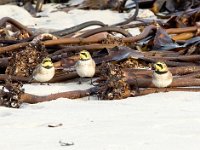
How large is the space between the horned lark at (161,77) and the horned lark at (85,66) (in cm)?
59

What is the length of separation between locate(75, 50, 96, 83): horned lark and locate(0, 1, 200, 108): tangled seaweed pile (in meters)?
0.08

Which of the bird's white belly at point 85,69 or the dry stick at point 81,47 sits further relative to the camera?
the dry stick at point 81,47

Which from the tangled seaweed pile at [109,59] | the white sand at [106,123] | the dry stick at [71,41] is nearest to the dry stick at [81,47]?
the tangled seaweed pile at [109,59]

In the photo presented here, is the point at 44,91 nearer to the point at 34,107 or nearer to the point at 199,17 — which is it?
the point at 34,107

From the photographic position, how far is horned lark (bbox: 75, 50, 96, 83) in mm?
4953

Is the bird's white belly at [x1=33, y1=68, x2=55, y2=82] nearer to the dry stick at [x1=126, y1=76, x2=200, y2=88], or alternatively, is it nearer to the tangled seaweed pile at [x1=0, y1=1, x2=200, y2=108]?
the tangled seaweed pile at [x1=0, y1=1, x2=200, y2=108]

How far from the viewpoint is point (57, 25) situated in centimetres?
1002

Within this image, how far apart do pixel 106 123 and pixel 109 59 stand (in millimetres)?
1517

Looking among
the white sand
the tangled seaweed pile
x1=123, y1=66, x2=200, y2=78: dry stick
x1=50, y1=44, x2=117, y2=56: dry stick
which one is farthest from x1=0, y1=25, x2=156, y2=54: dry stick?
x1=123, y1=66, x2=200, y2=78: dry stick

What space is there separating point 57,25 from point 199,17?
3213 mm

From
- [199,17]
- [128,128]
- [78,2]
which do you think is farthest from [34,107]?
[78,2]

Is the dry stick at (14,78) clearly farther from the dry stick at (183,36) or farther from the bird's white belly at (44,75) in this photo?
the dry stick at (183,36)

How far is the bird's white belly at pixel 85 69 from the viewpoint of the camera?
4945 mm

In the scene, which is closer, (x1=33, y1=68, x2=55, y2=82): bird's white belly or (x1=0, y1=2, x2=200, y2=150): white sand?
(x1=0, y1=2, x2=200, y2=150): white sand
